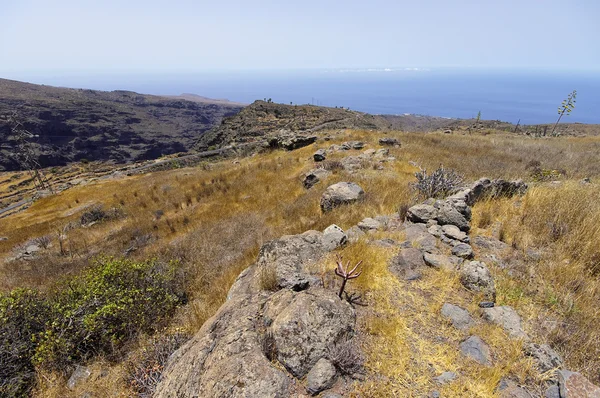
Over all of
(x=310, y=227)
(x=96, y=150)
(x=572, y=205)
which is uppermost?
(x=572, y=205)

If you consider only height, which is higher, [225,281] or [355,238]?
[355,238]

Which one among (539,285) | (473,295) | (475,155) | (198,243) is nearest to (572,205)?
(539,285)

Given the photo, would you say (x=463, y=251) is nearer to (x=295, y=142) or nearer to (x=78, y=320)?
(x=78, y=320)

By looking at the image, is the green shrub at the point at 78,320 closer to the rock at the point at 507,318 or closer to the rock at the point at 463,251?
the rock at the point at 507,318

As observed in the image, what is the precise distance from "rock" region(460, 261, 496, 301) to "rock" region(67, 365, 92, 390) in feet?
17.2

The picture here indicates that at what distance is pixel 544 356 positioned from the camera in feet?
8.64

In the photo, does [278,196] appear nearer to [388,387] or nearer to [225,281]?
[225,281]

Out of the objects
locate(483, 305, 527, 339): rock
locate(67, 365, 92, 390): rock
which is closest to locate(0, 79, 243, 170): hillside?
locate(67, 365, 92, 390): rock

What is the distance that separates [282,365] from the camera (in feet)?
8.55

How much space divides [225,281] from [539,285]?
4888mm

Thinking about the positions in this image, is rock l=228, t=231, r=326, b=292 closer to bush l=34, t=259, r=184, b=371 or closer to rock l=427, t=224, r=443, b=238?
bush l=34, t=259, r=184, b=371

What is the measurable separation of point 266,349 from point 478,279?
2904 millimetres

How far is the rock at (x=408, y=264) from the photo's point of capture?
13.3ft

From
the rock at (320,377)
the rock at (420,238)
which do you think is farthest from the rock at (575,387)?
the rock at (420,238)
